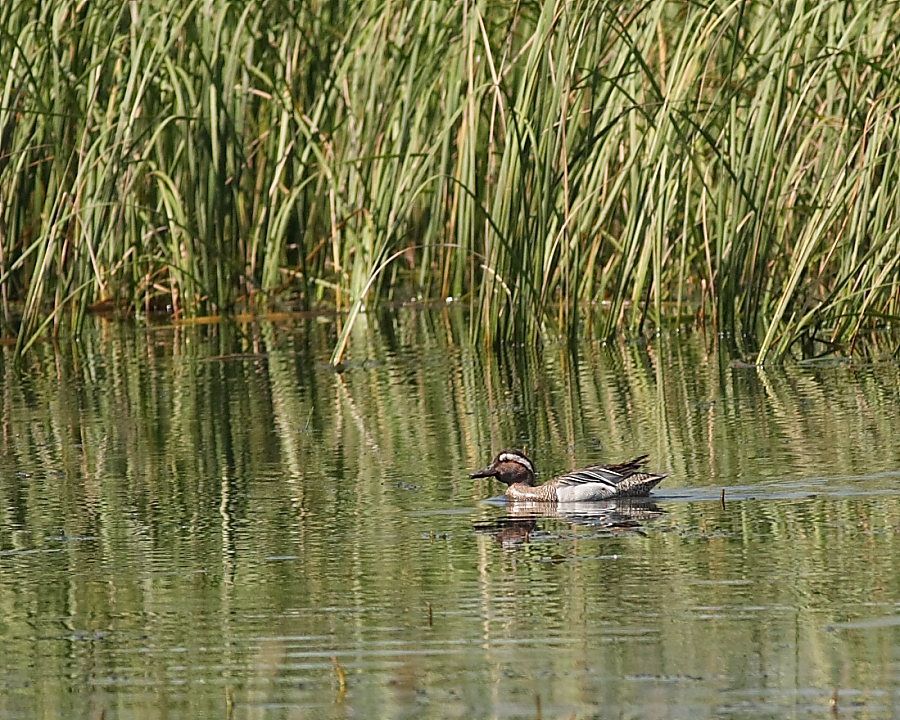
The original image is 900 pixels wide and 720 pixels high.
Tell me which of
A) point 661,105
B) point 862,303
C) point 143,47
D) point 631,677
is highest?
point 143,47

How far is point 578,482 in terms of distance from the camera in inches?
246

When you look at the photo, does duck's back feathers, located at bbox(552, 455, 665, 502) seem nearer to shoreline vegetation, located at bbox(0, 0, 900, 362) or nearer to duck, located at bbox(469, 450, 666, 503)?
duck, located at bbox(469, 450, 666, 503)

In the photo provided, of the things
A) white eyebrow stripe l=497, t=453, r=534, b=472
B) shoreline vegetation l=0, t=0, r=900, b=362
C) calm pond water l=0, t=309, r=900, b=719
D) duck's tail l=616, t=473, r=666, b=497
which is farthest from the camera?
shoreline vegetation l=0, t=0, r=900, b=362

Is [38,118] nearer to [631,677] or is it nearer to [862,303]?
[862,303]

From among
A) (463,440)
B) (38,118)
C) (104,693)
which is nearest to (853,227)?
(463,440)

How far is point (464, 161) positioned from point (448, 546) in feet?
15.4

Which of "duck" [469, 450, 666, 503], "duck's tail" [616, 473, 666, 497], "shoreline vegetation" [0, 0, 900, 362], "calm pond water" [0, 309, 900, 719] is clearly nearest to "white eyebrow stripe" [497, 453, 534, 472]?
"duck" [469, 450, 666, 503]

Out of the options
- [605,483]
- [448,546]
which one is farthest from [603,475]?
[448,546]

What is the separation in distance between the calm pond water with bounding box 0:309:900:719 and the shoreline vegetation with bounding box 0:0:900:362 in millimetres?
580

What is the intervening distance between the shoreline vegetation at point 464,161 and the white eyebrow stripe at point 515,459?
2.41 m

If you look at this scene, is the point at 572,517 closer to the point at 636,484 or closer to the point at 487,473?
the point at 636,484

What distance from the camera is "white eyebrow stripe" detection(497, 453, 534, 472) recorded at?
6.48m

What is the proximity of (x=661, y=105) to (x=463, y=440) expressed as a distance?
9.01 ft

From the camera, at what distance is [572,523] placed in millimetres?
5973
